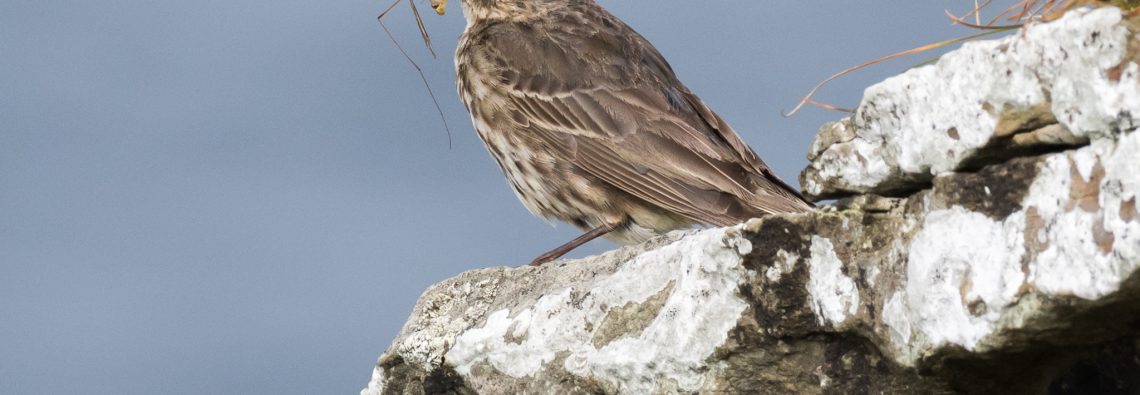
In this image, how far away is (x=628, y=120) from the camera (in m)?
6.61

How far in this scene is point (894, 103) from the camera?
3.03m

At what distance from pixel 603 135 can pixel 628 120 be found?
0.13 meters

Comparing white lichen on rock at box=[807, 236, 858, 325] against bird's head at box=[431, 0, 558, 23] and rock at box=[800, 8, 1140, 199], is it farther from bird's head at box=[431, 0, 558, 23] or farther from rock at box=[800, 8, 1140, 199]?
bird's head at box=[431, 0, 558, 23]

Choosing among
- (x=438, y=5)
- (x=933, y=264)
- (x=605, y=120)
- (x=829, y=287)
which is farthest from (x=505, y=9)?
(x=933, y=264)

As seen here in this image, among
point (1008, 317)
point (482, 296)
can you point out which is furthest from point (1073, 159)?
point (482, 296)

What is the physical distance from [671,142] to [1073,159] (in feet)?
12.6

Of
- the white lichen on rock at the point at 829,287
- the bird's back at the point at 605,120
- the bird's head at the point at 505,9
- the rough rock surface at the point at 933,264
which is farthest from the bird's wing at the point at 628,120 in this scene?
the white lichen on rock at the point at 829,287

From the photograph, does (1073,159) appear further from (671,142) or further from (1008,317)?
(671,142)

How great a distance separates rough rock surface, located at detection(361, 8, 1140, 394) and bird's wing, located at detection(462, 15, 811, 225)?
2201mm

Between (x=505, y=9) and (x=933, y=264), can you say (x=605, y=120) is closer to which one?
Result: (x=505, y=9)

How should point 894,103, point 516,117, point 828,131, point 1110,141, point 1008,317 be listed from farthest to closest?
point 516,117
point 828,131
point 894,103
point 1008,317
point 1110,141

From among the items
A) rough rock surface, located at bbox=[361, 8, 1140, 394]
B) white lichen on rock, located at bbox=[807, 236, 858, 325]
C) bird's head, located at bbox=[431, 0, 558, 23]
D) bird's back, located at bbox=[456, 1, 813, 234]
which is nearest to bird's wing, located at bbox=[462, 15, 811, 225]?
bird's back, located at bbox=[456, 1, 813, 234]

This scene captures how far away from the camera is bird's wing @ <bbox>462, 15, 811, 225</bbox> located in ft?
20.3

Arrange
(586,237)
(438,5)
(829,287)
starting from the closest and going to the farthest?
(829,287)
(586,237)
(438,5)
